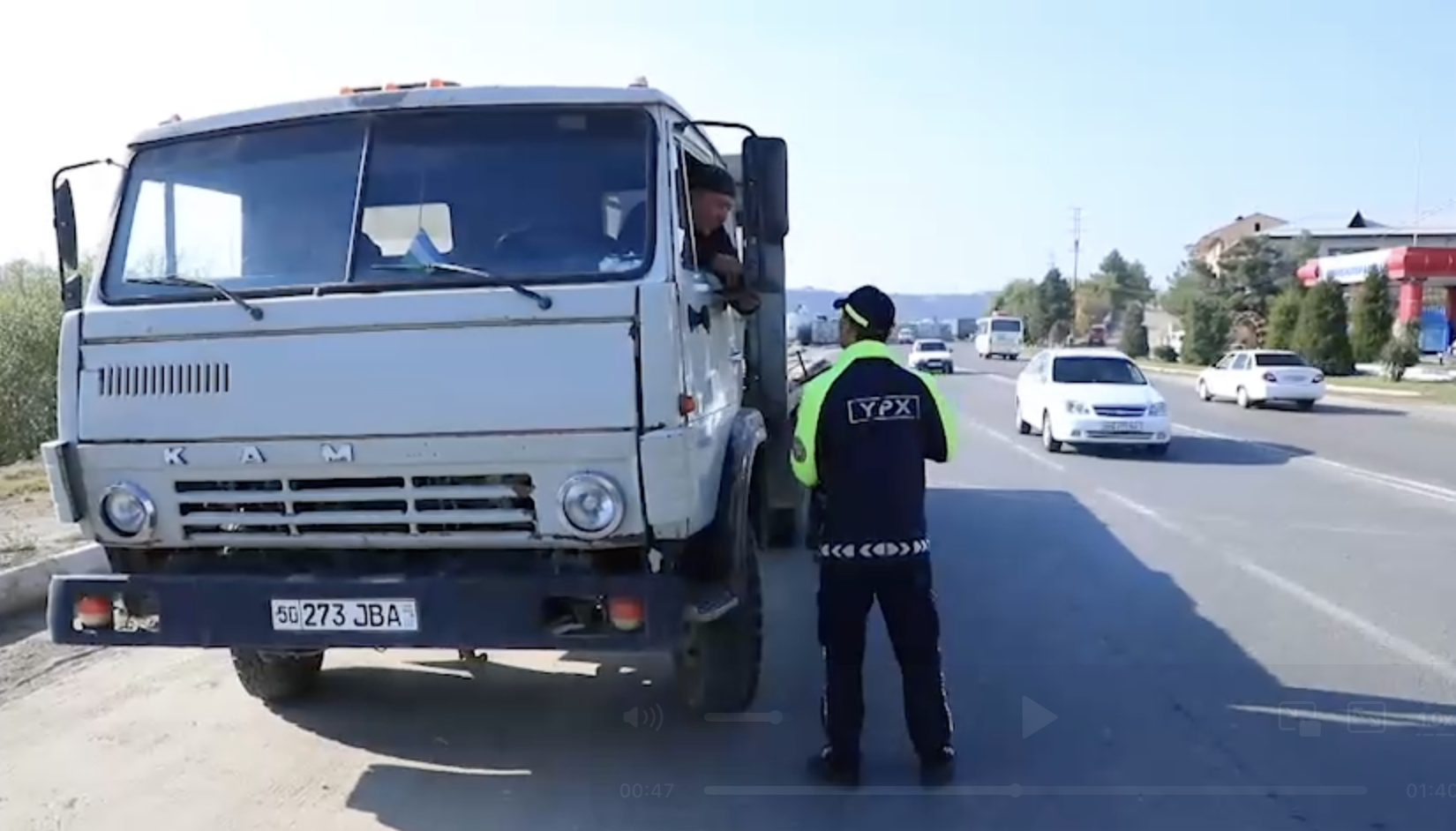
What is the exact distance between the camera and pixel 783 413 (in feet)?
24.4

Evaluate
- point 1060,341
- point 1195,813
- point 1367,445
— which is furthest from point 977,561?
point 1060,341

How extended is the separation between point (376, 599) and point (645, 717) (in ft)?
5.52

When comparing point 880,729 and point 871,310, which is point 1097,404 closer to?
point 880,729

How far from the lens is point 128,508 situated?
4902 mm

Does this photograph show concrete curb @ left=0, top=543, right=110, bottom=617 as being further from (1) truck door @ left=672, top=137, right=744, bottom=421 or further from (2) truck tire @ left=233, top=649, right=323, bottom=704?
(1) truck door @ left=672, top=137, right=744, bottom=421

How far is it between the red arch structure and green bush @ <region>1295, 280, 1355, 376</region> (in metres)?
5.95

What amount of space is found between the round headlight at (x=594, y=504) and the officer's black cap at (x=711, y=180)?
156cm

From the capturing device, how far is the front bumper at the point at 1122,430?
17.9 metres

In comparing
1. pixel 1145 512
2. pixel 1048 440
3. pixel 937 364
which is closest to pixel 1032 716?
pixel 1145 512

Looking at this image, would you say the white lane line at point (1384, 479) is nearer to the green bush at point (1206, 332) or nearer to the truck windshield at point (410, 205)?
the truck windshield at point (410, 205)

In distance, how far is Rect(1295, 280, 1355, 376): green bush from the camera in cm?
4322

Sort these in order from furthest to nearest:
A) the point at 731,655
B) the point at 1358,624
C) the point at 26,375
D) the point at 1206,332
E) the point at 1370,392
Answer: the point at 1206,332
the point at 1370,392
the point at 26,375
the point at 1358,624
the point at 731,655

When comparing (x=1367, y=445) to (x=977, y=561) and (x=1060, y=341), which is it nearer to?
(x=977, y=561)

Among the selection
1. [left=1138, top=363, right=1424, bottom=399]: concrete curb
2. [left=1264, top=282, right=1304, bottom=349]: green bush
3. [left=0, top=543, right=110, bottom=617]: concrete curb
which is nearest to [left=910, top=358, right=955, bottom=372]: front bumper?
[left=1264, top=282, right=1304, bottom=349]: green bush
